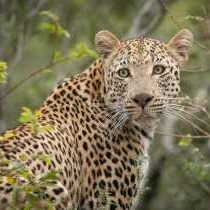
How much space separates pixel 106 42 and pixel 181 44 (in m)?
0.80

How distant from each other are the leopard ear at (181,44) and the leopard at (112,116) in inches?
0.4

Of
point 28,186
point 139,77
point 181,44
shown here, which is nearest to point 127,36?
point 181,44

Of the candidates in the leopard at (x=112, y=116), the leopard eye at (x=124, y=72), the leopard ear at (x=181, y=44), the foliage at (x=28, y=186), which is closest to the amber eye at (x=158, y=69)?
the leopard at (x=112, y=116)

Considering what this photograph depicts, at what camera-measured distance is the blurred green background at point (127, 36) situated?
16.5 meters

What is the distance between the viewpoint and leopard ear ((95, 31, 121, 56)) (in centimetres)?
1233

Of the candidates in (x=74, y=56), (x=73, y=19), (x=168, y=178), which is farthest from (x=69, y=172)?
(x=73, y=19)

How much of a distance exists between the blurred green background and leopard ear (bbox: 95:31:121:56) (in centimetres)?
147

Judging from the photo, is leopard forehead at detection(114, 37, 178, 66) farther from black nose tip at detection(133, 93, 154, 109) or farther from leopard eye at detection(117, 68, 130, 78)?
black nose tip at detection(133, 93, 154, 109)

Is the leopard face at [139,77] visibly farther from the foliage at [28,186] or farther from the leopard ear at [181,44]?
the foliage at [28,186]

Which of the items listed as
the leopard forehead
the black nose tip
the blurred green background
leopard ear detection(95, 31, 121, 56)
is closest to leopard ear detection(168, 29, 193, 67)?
the leopard forehead

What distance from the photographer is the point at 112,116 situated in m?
11.9

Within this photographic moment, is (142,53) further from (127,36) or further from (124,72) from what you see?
(127,36)

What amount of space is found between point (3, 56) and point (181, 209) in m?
3.33

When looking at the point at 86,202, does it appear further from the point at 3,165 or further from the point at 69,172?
the point at 3,165
